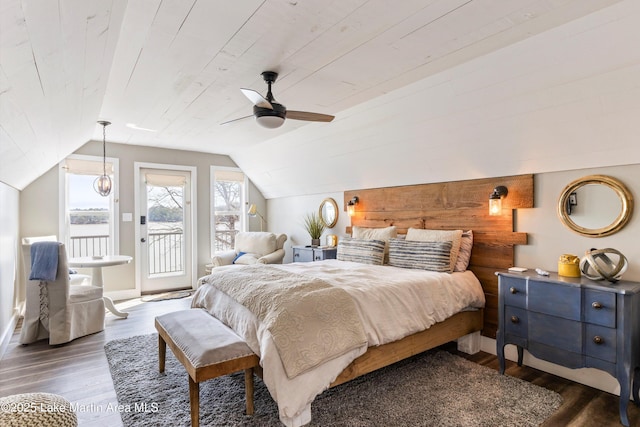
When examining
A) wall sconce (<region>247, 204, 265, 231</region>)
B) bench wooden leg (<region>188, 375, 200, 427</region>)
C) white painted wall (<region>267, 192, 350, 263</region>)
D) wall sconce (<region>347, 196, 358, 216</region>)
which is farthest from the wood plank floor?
wall sconce (<region>247, 204, 265, 231</region>)

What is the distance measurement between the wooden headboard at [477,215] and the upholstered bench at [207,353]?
2352 millimetres

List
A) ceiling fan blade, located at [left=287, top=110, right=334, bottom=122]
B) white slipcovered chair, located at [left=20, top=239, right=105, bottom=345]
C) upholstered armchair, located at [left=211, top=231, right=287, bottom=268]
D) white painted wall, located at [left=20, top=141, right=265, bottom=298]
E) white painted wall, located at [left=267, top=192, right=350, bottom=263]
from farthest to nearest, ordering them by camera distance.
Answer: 1. upholstered armchair, located at [left=211, top=231, right=287, bottom=268]
2. white painted wall, located at [left=267, top=192, right=350, bottom=263]
3. white painted wall, located at [left=20, top=141, right=265, bottom=298]
4. white slipcovered chair, located at [left=20, top=239, right=105, bottom=345]
5. ceiling fan blade, located at [left=287, top=110, right=334, bottom=122]

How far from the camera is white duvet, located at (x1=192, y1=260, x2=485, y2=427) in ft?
6.25

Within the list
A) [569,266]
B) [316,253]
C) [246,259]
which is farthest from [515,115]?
[246,259]

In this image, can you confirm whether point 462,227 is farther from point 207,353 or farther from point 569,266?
point 207,353

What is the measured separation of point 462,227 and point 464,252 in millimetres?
302

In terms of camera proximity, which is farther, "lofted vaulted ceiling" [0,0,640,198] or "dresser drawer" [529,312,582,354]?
"dresser drawer" [529,312,582,354]

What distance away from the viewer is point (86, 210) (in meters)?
5.12

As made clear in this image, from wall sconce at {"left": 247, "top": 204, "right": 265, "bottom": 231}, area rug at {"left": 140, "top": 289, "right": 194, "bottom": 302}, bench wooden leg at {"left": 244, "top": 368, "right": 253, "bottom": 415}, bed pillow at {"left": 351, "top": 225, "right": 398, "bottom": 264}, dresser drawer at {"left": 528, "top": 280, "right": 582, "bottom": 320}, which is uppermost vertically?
wall sconce at {"left": 247, "top": 204, "right": 265, "bottom": 231}

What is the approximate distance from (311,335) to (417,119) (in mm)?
2268

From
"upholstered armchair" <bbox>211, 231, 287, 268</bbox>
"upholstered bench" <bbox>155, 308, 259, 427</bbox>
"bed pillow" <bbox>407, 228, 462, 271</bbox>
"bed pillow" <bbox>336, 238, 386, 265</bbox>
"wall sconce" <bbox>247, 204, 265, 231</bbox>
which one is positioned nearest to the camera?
"upholstered bench" <bbox>155, 308, 259, 427</bbox>

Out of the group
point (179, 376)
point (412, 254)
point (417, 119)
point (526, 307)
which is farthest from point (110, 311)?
point (526, 307)

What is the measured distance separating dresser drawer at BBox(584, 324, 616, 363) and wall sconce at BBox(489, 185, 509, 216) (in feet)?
3.76

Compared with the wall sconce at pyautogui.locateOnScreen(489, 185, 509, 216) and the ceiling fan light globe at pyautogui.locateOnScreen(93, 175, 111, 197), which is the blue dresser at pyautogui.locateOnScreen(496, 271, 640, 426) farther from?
the ceiling fan light globe at pyautogui.locateOnScreen(93, 175, 111, 197)
